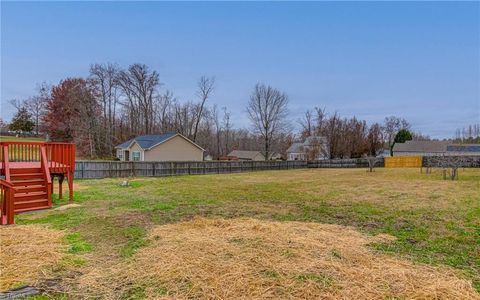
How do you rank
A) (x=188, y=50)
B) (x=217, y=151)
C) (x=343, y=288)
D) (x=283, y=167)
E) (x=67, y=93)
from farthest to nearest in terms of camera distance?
(x=217, y=151)
(x=67, y=93)
(x=283, y=167)
(x=188, y=50)
(x=343, y=288)

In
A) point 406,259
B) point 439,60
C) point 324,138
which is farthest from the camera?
point 324,138

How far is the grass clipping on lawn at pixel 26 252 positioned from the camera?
119 inches

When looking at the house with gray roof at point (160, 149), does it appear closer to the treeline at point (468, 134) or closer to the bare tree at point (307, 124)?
the bare tree at point (307, 124)

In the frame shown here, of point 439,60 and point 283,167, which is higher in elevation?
point 439,60

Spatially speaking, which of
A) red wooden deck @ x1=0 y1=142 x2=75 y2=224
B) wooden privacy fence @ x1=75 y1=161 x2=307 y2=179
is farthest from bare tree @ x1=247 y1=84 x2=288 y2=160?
red wooden deck @ x1=0 y1=142 x2=75 y2=224

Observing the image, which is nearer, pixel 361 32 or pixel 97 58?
pixel 361 32

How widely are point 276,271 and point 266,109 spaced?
33.4m

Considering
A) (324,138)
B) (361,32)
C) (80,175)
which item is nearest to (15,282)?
(80,175)

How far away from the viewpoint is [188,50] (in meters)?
19.0

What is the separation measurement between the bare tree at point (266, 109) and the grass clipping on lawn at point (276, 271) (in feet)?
104

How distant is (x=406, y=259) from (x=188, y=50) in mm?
18077

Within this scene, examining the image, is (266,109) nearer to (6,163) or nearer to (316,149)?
(316,149)

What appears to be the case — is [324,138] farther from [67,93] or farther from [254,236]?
[254,236]

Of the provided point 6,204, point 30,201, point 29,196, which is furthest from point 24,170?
point 6,204
